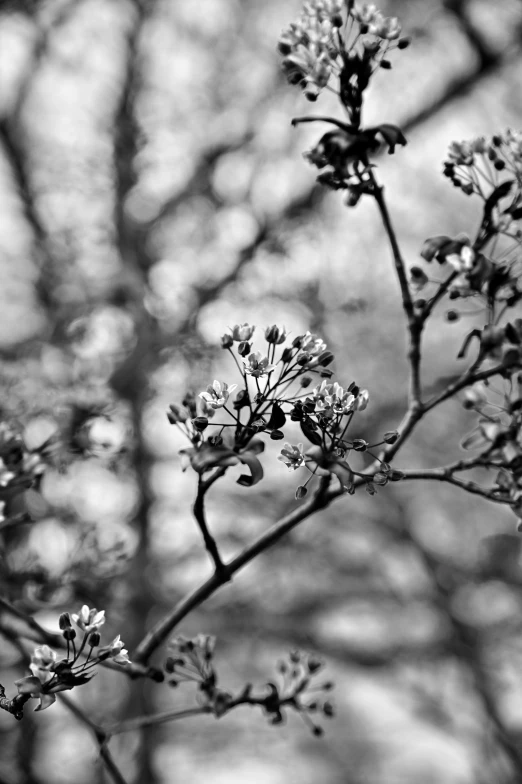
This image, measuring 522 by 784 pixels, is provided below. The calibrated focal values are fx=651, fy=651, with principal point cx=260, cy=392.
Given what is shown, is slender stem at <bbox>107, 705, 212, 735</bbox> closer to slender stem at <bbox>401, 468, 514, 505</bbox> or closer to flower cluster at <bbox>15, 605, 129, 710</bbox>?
flower cluster at <bbox>15, 605, 129, 710</bbox>

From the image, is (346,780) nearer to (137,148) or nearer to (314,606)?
(314,606)

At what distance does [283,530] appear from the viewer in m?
1.22

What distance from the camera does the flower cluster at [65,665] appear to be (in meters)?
0.94

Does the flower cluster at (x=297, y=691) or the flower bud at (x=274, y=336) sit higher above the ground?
the flower bud at (x=274, y=336)

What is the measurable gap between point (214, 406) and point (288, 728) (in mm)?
7026

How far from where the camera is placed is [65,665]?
966mm

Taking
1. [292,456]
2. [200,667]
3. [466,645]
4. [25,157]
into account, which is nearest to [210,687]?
[200,667]

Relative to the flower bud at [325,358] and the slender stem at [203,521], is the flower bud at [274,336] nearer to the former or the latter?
the flower bud at [325,358]

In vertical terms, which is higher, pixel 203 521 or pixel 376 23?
pixel 376 23

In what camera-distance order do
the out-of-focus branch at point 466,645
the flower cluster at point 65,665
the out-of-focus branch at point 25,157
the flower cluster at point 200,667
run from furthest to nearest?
the out-of-focus branch at point 25,157 → the out-of-focus branch at point 466,645 → the flower cluster at point 200,667 → the flower cluster at point 65,665

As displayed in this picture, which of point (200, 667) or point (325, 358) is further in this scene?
point (200, 667)

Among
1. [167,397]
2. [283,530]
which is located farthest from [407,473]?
[167,397]

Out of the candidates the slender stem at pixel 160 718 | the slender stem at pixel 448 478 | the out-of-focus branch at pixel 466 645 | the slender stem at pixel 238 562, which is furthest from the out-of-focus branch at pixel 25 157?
the slender stem at pixel 448 478

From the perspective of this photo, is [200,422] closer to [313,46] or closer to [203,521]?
[203,521]
